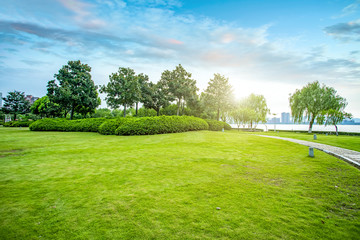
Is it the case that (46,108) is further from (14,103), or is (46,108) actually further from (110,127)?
(110,127)

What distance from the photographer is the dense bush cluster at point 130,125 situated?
55.4 ft

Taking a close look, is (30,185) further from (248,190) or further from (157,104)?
(157,104)

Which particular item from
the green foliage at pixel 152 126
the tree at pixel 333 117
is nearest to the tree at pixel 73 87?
the green foliage at pixel 152 126

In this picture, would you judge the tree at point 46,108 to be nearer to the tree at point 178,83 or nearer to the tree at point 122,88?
the tree at point 122,88

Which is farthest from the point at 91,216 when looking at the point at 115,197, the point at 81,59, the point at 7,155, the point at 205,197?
the point at 81,59

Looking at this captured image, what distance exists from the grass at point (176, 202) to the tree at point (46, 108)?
4242 centimetres

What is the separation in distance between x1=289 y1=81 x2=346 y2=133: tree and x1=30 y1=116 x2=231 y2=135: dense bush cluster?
1958 cm

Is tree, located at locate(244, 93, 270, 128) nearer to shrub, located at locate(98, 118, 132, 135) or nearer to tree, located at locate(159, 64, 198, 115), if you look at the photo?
tree, located at locate(159, 64, 198, 115)

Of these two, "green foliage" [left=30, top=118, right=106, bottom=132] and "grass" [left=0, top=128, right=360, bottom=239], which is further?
"green foliage" [left=30, top=118, right=106, bottom=132]

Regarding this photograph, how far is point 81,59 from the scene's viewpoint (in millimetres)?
32844

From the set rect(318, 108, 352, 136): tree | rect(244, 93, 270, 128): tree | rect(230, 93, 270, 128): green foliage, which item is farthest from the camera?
rect(244, 93, 270, 128): tree

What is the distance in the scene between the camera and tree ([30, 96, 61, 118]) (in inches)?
1594

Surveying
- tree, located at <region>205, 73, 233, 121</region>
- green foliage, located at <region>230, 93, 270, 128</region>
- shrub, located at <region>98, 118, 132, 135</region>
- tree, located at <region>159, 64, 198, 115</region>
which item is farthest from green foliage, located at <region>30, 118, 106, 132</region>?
green foliage, located at <region>230, 93, 270, 128</region>

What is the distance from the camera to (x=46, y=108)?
43.5 metres
